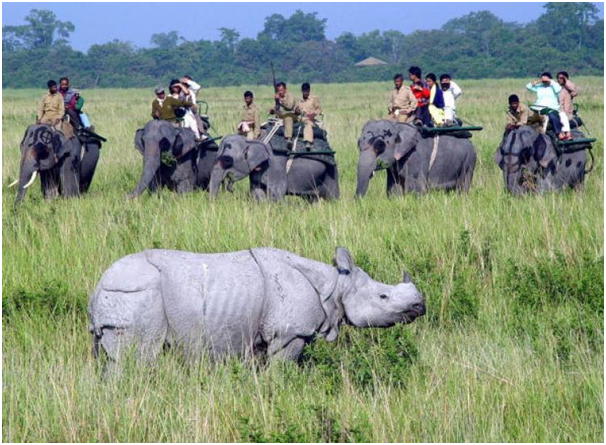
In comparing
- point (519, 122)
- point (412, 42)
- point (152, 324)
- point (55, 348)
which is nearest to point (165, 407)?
→ point (152, 324)

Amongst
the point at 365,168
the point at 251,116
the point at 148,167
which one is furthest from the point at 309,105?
the point at 148,167

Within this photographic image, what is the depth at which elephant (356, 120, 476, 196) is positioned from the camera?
51.0ft

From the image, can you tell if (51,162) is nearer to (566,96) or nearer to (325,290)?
(566,96)

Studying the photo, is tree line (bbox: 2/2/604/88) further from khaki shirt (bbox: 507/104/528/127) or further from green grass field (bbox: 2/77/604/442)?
green grass field (bbox: 2/77/604/442)

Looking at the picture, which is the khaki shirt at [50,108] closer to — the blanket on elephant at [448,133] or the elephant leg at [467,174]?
the blanket on elephant at [448,133]

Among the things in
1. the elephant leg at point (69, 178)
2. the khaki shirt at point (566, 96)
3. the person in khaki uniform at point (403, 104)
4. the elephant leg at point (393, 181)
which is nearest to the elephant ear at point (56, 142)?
the elephant leg at point (69, 178)

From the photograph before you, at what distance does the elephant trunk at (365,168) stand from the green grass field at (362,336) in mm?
1194

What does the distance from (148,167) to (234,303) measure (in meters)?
8.89

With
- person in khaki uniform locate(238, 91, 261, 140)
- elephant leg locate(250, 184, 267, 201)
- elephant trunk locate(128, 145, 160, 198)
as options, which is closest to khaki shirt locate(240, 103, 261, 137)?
person in khaki uniform locate(238, 91, 261, 140)

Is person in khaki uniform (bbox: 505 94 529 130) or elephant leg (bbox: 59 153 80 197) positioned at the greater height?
→ person in khaki uniform (bbox: 505 94 529 130)

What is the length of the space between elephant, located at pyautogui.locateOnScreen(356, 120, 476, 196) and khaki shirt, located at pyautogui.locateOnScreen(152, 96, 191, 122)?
263 cm

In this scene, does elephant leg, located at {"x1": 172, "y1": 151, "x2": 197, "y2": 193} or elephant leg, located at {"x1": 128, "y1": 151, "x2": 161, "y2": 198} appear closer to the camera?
elephant leg, located at {"x1": 128, "y1": 151, "x2": 161, "y2": 198}

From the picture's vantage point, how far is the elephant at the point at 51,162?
51.1 ft

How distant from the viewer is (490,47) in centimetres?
9212
